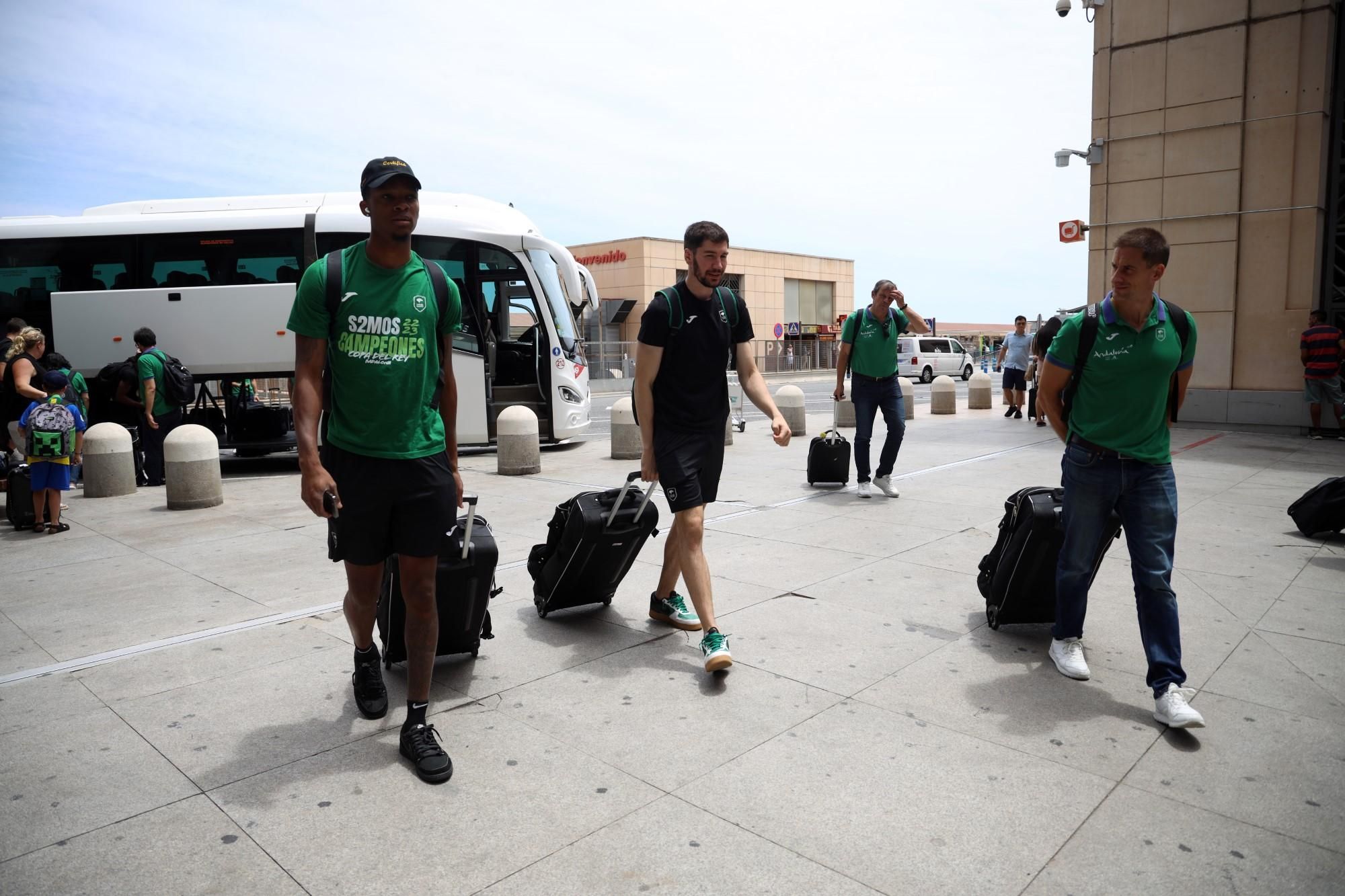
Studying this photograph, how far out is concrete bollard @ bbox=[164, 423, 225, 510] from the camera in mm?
8883

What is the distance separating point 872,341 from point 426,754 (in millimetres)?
6217

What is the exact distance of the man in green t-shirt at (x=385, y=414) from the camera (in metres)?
3.14

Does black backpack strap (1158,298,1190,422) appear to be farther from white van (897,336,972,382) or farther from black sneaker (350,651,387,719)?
white van (897,336,972,382)

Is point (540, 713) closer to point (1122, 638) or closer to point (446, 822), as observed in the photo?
point (446, 822)

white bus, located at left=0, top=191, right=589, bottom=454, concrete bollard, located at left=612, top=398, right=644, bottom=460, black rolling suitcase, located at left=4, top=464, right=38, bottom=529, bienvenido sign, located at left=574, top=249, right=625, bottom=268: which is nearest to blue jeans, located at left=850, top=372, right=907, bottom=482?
concrete bollard, located at left=612, top=398, right=644, bottom=460

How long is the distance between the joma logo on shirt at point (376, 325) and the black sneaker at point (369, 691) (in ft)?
4.38

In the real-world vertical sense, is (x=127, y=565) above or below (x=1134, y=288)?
below

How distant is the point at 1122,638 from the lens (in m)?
4.46

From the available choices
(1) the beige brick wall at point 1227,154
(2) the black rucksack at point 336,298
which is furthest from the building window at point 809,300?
(2) the black rucksack at point 336,298

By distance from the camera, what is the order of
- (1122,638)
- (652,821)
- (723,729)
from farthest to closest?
(1122,638) → (723,729) → (652,821)

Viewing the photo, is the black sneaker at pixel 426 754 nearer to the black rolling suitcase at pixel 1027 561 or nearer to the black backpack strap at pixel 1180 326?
the black rolling suitcase at pixel 1027 561

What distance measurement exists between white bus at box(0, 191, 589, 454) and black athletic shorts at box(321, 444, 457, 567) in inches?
359

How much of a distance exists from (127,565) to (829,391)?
28852 mm

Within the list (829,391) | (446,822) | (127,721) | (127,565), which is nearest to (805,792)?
(446,822)
